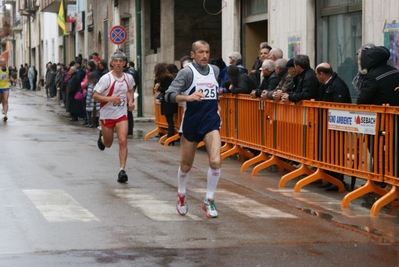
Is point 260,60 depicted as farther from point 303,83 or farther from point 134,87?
point 303,83

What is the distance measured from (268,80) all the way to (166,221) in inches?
224

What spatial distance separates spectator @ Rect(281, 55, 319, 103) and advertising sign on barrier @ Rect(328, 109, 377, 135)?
0.93 m

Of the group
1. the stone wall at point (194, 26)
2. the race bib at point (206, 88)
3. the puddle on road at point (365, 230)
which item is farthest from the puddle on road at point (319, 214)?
the stone wall at point (194, 26)

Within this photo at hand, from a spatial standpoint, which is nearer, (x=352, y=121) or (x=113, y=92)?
(x=352, y=121)

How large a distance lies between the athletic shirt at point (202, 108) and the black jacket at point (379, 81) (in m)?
2.32

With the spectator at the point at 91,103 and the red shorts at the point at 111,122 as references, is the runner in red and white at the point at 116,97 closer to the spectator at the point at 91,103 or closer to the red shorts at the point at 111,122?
the red shorts at the point at 111,122

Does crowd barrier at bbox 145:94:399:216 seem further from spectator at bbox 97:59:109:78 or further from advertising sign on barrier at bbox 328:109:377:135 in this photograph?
spectator at bbox 97:59:109:78

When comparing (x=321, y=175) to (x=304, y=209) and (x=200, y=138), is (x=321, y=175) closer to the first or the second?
(x=304, y=209)

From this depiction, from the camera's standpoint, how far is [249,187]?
12312 mm

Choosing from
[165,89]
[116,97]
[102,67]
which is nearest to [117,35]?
[102,67]

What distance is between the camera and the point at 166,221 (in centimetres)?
934

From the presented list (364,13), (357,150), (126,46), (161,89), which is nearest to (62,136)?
(161,89)

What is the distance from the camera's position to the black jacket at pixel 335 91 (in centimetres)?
1225

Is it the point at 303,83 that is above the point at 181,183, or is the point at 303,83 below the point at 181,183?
above
